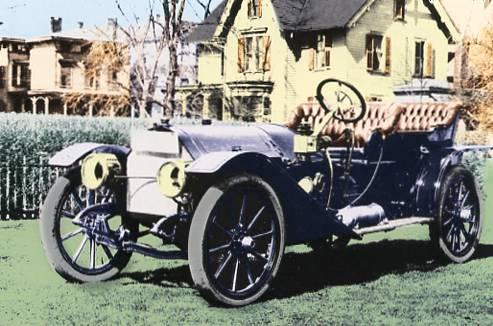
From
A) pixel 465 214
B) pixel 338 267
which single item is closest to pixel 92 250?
pixel 338 267

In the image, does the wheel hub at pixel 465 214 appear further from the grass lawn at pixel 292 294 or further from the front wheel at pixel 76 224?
the front wheel at pixel 76 224

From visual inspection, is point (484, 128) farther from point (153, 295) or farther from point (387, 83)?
point (153, 295)

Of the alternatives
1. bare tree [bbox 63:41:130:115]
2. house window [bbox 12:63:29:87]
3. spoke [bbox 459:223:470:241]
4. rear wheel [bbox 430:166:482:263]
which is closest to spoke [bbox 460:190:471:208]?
rear wheel [bbox 430:166:482:263]

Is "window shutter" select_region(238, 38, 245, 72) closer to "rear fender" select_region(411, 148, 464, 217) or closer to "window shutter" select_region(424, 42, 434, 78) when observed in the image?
"window shutter" select_region(424, 42, 434, 78)

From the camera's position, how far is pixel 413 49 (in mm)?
40781

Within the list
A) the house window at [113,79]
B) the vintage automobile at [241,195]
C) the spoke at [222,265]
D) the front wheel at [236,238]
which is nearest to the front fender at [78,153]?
the vintage automobile at [241,195]

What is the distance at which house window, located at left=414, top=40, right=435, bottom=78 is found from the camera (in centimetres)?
4081

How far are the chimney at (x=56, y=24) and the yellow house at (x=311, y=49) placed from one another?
23.9 metres

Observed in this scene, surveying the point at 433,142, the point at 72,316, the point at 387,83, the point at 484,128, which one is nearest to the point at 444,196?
the point at 433,142

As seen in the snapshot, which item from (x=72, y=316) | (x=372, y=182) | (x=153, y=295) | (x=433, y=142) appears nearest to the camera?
(x=72, y=316)

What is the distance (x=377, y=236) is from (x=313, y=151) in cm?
423

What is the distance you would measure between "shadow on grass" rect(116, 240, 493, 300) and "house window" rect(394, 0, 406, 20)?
3086cm

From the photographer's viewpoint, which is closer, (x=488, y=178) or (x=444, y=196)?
(x=444, y=196)

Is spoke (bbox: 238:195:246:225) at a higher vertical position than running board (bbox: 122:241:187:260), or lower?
higher
